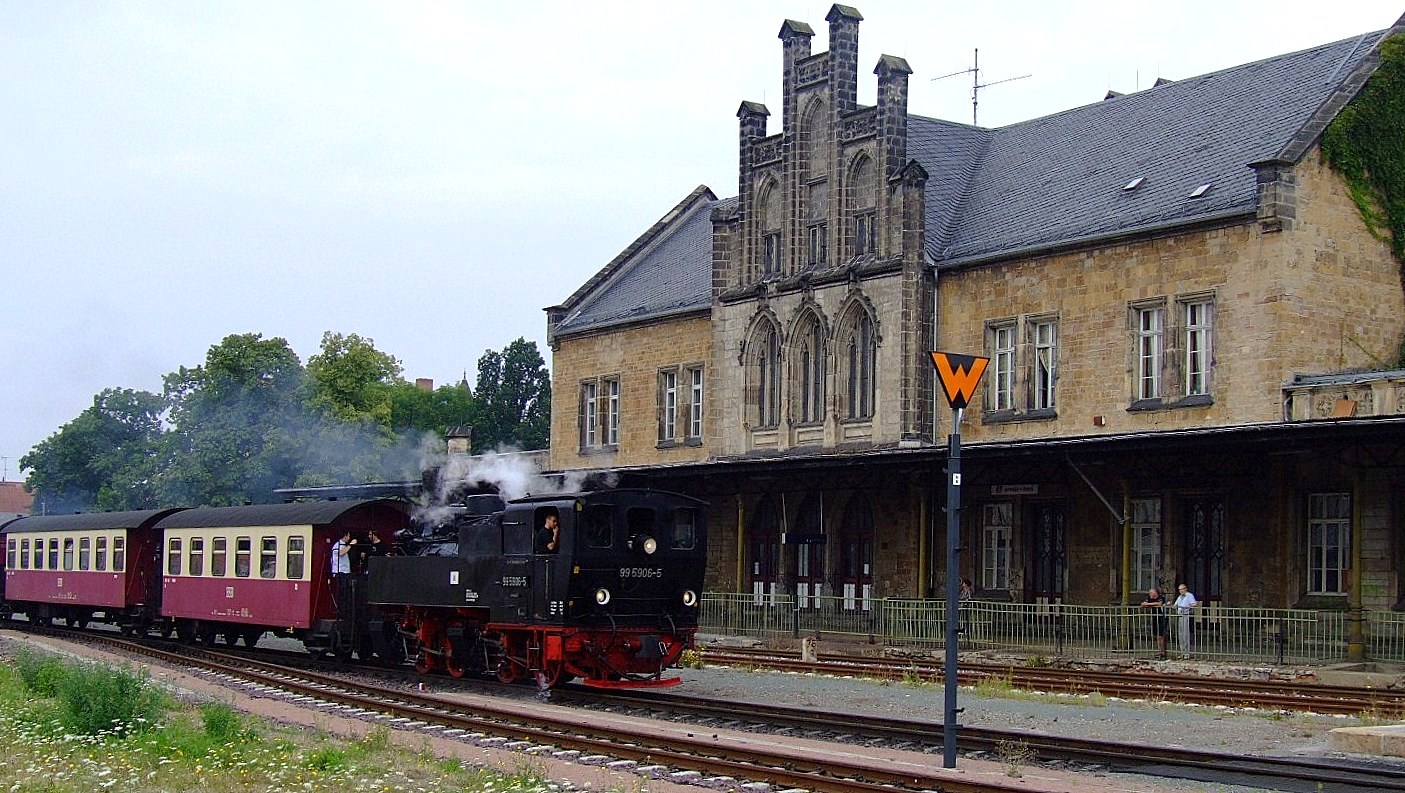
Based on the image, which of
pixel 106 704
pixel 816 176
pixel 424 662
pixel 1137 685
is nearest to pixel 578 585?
pixel 424 662

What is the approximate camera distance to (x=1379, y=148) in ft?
103

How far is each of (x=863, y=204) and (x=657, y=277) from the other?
34.4 feet

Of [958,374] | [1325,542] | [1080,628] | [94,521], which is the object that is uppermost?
[958,374]

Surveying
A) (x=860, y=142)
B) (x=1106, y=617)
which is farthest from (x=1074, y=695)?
(x=860, y=142)

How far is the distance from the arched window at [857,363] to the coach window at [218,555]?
1419 cm

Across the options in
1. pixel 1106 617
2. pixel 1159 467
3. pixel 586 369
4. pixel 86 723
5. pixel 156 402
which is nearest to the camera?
pixel 86 723

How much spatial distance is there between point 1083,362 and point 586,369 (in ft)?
59.3

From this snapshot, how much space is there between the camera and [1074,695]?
22.8 metres

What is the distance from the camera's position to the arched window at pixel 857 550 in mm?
37188

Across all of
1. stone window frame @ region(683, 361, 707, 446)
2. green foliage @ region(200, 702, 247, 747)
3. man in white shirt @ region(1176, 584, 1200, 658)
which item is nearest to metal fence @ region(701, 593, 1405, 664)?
man in white shirt @ region(1176, 584, 1200, 658)

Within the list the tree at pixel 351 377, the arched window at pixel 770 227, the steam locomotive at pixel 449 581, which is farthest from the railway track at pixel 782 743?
the tree at pixel 351 377

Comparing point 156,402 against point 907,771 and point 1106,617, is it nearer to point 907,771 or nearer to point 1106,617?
point 1106,617

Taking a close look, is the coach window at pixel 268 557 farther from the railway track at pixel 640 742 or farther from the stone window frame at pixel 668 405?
the stone window frame at pixel 668 405

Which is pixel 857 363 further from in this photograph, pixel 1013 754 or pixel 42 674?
pixel 1013 754
